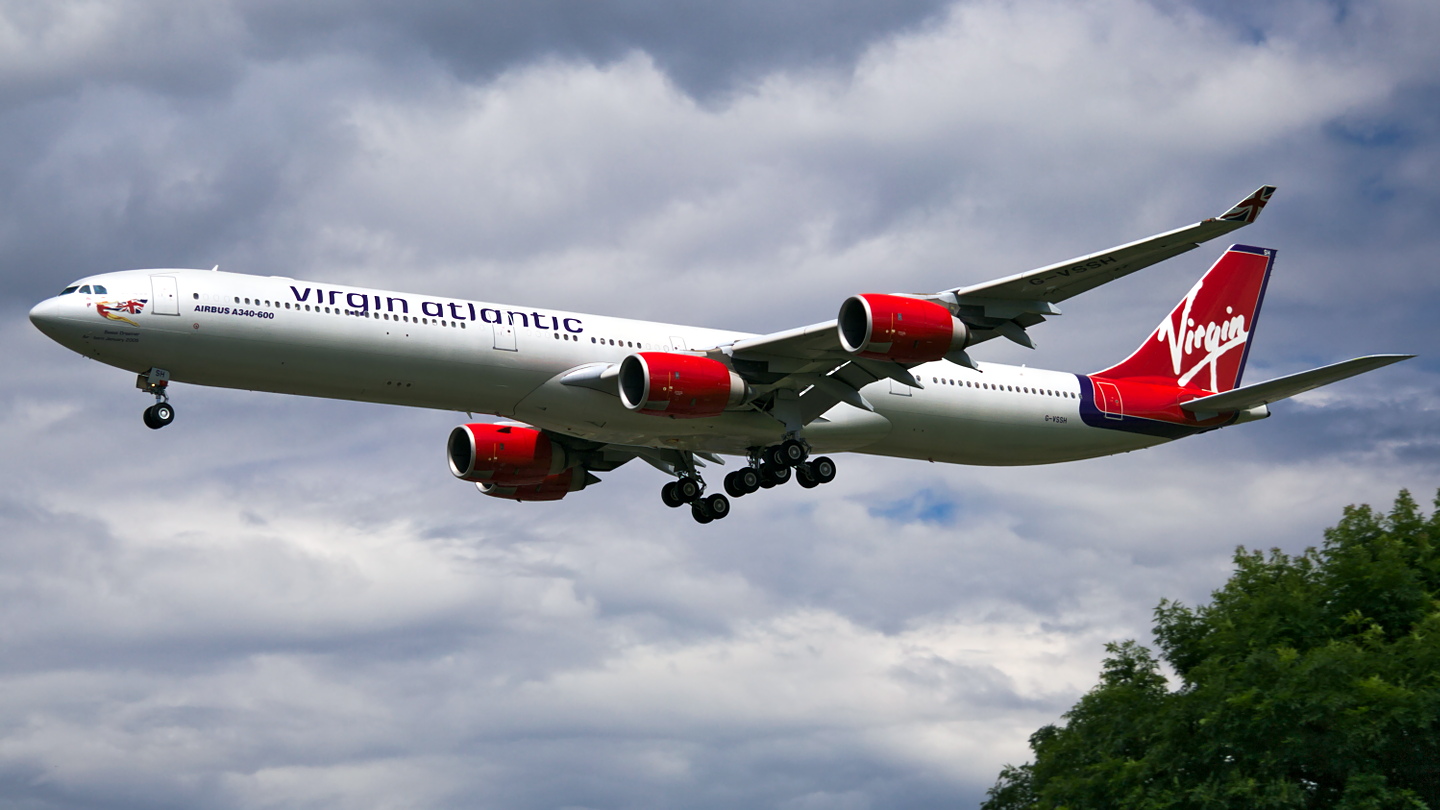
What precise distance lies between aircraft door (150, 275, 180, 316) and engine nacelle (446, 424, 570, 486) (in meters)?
12.5

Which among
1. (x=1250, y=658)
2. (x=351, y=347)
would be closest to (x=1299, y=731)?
(x=1250, y=658)

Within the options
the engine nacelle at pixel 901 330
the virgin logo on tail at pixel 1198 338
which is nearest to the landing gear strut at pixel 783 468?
the engine nacelle at pixel 901 330

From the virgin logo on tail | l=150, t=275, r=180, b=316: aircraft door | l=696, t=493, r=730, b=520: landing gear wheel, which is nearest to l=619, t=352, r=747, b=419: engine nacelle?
l=696, t=493, r=730, b=520: landing gear wheel

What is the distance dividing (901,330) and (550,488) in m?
16.7

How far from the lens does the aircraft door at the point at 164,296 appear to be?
37719 millimetres

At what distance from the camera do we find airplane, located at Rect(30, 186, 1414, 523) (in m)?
38.0

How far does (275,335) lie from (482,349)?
516cm

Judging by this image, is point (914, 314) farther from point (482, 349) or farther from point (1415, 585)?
point (1415, 585)

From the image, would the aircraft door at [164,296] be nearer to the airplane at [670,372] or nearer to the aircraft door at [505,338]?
the airplane at [670,372]

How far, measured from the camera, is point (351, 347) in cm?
3891

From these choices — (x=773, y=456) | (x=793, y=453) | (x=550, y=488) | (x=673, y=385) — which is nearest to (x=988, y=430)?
(x=793, y=453)

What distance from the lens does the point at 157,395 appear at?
38.5 m

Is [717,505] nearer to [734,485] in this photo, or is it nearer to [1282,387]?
[734,485]

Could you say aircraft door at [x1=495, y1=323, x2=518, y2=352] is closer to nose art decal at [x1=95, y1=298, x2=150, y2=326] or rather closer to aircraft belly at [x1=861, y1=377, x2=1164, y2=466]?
nose art decal at [x1=95, y1=298, x2=150, y2=326]
